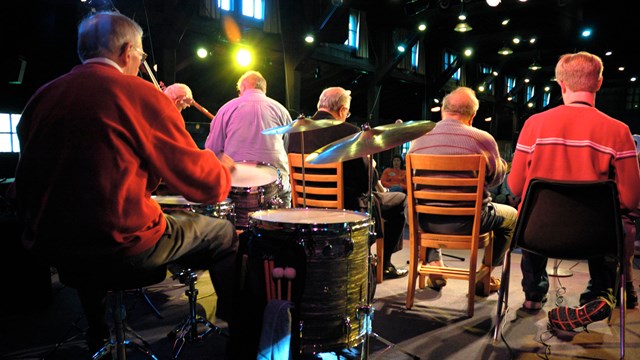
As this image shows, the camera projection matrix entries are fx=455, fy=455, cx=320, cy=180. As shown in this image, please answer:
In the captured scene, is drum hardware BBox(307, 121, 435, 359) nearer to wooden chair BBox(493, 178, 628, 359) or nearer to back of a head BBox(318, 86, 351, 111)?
wooden chair BBox(493, 178, 628, 359)

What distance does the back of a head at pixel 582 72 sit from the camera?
8.30 feet

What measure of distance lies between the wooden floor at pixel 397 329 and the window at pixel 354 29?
9.59 m

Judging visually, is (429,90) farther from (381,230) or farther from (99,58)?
(99,58)

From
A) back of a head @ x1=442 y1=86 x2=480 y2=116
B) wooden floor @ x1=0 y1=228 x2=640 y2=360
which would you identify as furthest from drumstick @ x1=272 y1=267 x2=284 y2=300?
back of a head @ x1=442 y1=86 x2=480 y2=116

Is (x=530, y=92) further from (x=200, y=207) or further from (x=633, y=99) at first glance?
(x=200, y=207)

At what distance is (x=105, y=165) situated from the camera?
1.47 metres

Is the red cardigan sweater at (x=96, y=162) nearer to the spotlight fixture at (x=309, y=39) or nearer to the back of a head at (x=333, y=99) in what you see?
the back of a head at (x=333, y=99)

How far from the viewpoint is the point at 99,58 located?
166 cm

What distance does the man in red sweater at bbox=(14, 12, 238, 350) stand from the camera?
1.46 metres

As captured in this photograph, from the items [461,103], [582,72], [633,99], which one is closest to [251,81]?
[461,103]

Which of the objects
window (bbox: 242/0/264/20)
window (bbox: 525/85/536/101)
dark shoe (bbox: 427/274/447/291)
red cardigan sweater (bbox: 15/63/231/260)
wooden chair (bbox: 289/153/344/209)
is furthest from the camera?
window (bbox: 525/85/536/101)

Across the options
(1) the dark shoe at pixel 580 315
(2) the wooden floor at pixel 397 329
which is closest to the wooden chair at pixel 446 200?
(2) the wooden floor at pixel 397 329

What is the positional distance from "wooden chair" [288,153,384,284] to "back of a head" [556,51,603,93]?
1.51 m

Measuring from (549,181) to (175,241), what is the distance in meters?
1.69
